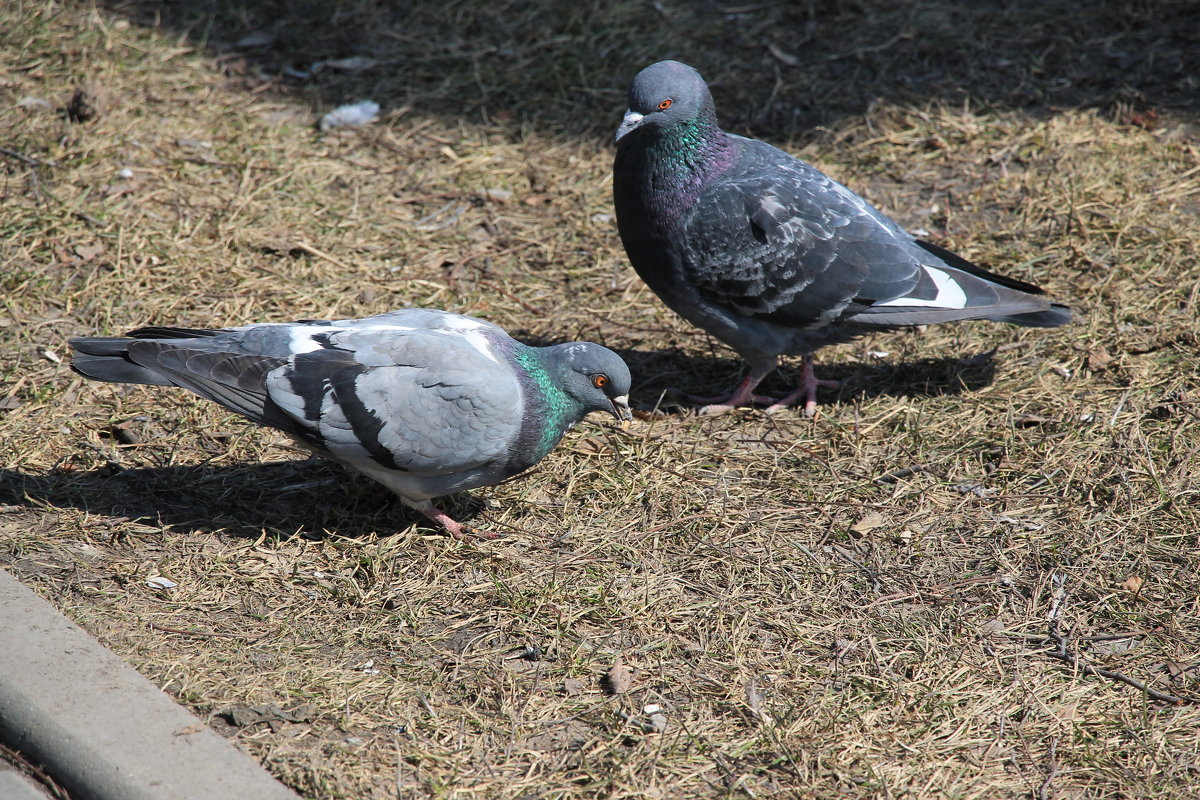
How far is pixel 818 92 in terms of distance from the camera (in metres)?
6.65

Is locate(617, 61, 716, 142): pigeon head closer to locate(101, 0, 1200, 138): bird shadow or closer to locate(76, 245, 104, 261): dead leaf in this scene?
locate(101, 0, 1200, 138): bird shadow

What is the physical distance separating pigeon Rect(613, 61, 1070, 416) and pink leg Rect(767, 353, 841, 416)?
0.20m

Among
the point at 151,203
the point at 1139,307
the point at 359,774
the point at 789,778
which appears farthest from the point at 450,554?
the point at 1139,307

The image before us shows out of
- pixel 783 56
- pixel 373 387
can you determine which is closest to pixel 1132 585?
pixel 373 387

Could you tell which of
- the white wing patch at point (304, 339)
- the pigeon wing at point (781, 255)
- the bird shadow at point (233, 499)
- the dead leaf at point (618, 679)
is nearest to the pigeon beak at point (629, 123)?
the pigeon wing at point (781, 255)

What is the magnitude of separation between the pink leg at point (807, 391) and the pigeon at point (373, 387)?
1418mm

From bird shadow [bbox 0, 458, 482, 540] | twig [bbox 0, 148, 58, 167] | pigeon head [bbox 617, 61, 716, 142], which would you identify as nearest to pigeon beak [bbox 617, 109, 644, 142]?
pigeon head [bbox 617, 61, 716, 142]

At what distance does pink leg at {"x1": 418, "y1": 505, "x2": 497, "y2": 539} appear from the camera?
3.92 m

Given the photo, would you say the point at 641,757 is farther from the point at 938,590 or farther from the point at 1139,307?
the point at 1139,307

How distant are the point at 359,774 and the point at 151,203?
A: 155 inches

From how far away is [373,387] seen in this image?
3.59 metres

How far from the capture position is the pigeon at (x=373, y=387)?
3576mm

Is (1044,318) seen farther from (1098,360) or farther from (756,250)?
(756,250)

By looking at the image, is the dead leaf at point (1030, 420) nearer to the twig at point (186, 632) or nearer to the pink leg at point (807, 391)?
the pink leg at point (807, 391)
